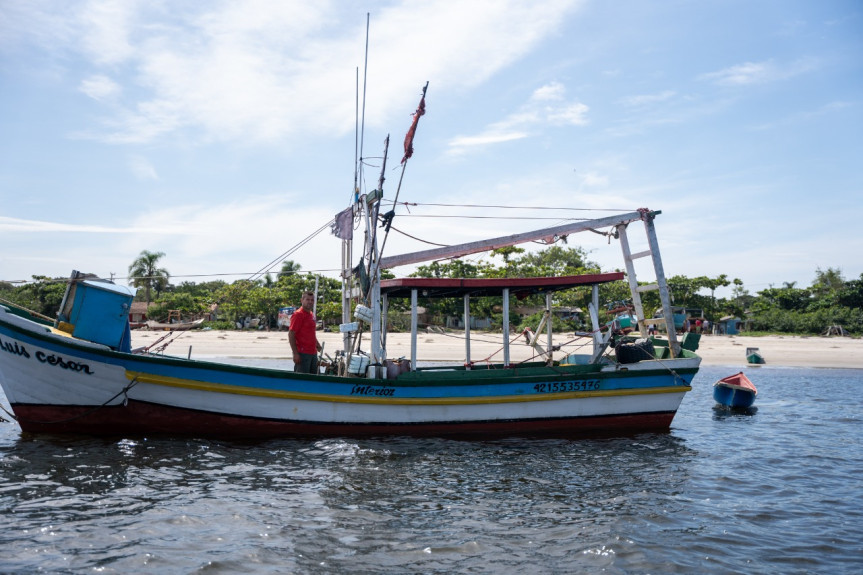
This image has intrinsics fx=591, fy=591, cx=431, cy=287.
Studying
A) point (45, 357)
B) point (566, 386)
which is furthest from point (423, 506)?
point (45, 357)

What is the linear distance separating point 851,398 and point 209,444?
1959 cm

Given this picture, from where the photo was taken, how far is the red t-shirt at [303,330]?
10398 millimetres

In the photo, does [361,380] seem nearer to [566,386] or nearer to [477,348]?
[566,386]

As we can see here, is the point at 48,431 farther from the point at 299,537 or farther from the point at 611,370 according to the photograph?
the point at 611,370

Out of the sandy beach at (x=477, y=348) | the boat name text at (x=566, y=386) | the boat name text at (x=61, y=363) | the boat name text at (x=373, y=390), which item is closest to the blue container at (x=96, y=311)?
the boat name text at (x=61, y=363)

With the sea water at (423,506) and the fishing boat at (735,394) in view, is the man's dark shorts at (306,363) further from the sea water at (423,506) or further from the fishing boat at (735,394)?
the fishing boat at (735,394)

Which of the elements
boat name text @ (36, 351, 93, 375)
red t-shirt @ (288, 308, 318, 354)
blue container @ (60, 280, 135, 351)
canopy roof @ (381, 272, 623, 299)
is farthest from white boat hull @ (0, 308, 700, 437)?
canopy roof @ (381, 272, 623, 299)

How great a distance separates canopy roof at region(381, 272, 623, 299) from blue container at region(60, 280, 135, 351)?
177 inches

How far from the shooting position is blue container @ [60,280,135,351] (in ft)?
29.9

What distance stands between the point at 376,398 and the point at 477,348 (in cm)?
2146

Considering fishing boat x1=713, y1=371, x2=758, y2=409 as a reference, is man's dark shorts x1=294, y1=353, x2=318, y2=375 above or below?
above

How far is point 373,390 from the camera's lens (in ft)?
34.0

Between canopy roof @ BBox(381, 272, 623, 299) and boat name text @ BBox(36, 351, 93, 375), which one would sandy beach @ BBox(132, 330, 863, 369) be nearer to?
canopy roof @ BBox(381, 272, 623, 299)

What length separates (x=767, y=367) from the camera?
1158 inches
